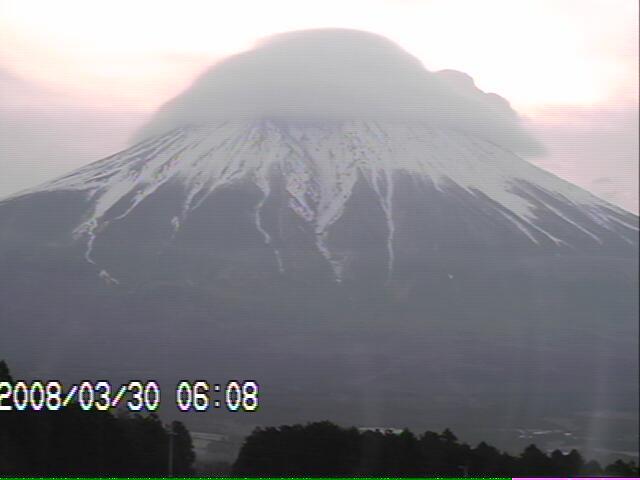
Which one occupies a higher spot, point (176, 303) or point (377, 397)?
point (176, 303)

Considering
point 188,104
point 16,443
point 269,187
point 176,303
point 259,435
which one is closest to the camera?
point 16,443

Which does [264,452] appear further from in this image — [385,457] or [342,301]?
[342,301]

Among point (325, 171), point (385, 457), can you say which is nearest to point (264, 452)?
point (385, 457)

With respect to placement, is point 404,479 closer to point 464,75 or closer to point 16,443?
point 16,443

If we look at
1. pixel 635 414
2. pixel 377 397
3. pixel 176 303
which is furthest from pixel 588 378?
pixel 176 303

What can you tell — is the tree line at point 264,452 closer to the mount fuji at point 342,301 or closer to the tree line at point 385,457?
the tree line at point 385,457

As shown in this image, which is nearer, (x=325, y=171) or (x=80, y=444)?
(x=80, y=444)

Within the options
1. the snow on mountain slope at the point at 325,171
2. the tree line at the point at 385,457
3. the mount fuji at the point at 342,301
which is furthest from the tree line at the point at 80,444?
the snow on mountain slope at the point at 325,171
